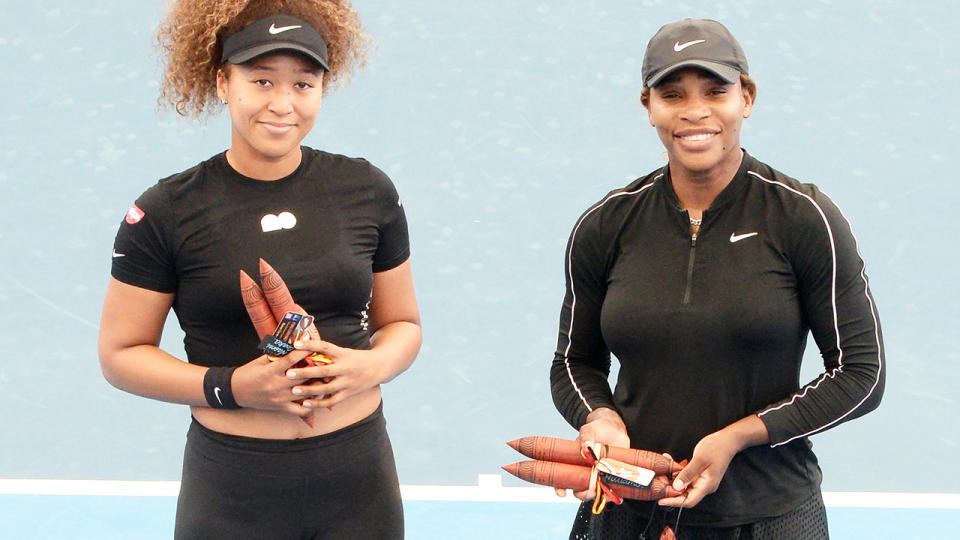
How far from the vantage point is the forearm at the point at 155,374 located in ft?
7.36

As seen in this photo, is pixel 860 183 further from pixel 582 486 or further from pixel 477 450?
pixel 582 486

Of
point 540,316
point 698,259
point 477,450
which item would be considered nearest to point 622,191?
point 698,259

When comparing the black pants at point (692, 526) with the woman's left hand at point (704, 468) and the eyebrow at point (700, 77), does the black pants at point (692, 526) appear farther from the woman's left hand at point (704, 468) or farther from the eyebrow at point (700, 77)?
the eyebrow at point (700, 77)

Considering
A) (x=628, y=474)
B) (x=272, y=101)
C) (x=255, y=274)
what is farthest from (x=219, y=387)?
(x=628, y=474)

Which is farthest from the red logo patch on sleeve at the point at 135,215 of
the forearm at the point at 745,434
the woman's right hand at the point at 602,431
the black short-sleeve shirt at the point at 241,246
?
the forearm at the point at 745,434

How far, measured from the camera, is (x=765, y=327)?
2.04 metres

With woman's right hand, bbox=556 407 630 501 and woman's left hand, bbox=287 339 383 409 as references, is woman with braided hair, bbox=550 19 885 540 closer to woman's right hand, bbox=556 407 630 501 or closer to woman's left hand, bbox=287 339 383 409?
woman's right hand, bbox=556 407 630 501

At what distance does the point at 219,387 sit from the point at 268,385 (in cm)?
12

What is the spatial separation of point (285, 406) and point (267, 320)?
17 cm

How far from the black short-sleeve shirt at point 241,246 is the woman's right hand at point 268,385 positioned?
9 centimetres

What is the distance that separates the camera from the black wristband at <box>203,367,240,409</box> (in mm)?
2205

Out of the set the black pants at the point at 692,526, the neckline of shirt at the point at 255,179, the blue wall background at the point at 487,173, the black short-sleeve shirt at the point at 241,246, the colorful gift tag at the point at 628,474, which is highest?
the blue wall background at the point at 487,173

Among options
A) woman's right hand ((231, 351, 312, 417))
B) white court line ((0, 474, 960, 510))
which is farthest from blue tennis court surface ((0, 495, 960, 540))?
woman's right hand ((231, 351, 312, 417))

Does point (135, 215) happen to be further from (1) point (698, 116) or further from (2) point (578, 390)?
(1) point (698, 116)
